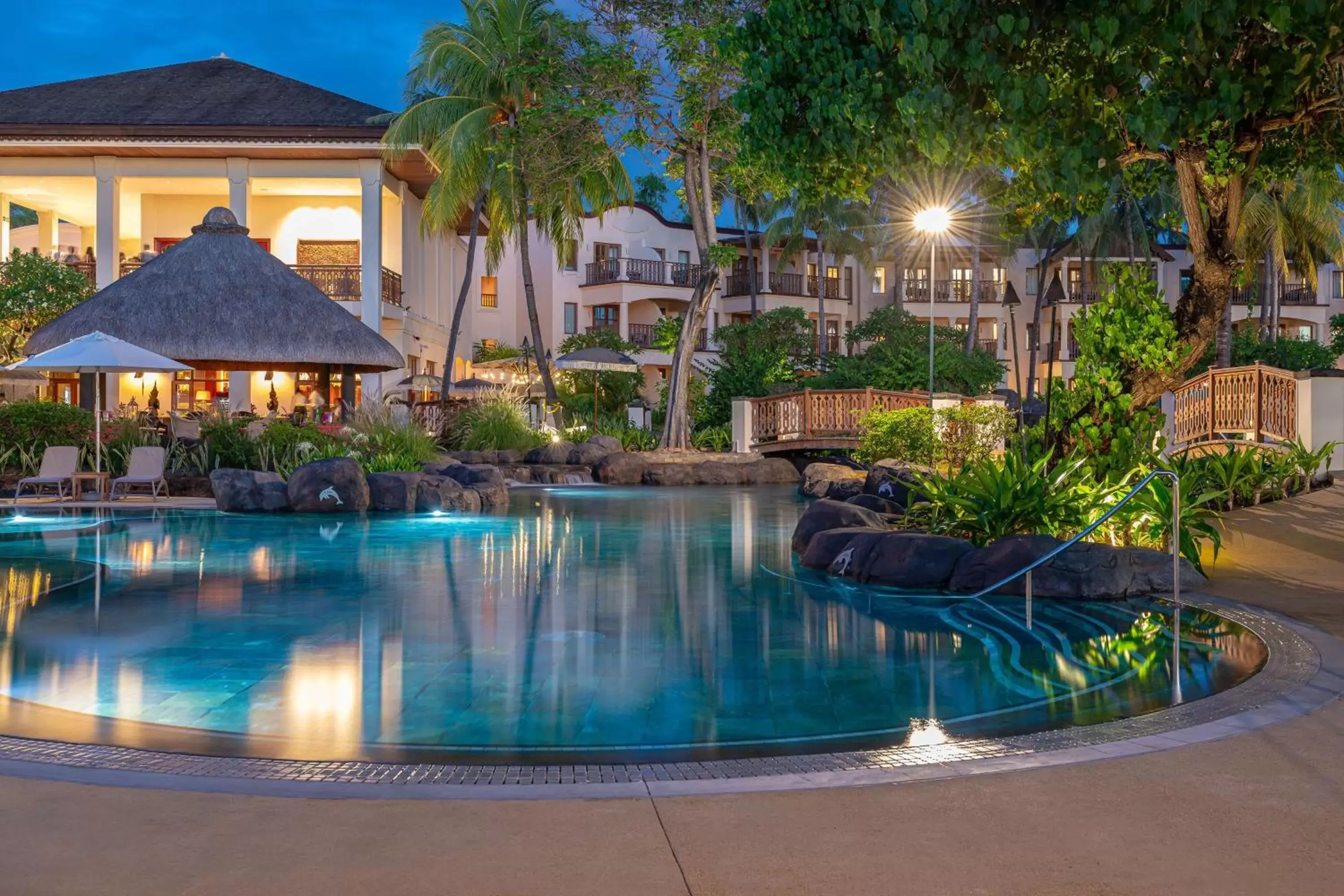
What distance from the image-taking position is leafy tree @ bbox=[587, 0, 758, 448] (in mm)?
24375

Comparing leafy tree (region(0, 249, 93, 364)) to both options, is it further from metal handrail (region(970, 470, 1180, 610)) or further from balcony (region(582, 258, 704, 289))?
balcony (region(582, 258, 704, 289))

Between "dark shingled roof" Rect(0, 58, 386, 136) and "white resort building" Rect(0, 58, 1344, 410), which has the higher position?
"dark shingled roof" Rect(0, 58, 386, 136)

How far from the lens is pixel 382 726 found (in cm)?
585

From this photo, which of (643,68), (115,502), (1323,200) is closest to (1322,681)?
(115,502)

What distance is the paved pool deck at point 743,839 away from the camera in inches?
133

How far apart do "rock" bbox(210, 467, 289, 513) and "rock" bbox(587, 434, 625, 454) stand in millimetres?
9923

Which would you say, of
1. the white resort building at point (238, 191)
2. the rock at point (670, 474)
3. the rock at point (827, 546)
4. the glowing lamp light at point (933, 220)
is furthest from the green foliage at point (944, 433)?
the rock at point (827, 546)

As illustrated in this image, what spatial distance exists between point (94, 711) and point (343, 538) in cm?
827

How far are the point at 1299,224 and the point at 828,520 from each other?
37.0m

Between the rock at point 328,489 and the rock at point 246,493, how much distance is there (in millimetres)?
177

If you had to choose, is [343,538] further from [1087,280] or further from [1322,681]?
[1087,280]

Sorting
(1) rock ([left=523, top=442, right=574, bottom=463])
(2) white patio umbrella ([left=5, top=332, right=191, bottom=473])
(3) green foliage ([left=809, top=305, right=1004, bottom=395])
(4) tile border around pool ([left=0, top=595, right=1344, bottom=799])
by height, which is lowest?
(4) tile border around pool ([left=0, top=595, right=1344, bottom=799])

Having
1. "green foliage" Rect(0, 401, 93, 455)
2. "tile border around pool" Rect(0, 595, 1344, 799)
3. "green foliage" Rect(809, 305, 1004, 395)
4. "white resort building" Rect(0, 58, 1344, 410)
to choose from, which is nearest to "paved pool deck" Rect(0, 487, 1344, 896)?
"tile border around pool" Rect(0, 595, 1344, 799)

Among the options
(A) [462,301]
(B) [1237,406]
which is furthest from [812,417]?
(A) [462,301]
